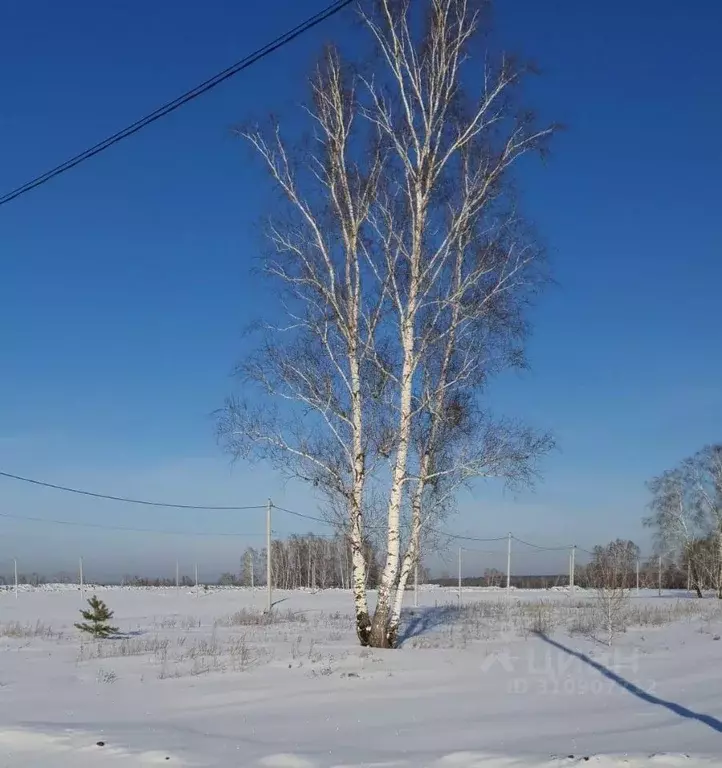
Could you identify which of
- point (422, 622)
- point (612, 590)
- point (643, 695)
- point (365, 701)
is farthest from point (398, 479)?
point (422, 622)

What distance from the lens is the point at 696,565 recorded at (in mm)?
50344

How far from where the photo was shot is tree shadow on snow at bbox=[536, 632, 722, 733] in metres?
7.45

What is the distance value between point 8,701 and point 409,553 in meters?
6.79

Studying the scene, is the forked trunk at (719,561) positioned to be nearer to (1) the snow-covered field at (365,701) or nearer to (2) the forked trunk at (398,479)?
(1) the snow-covered field at (365,701)

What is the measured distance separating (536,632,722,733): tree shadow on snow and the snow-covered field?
1.2 inches

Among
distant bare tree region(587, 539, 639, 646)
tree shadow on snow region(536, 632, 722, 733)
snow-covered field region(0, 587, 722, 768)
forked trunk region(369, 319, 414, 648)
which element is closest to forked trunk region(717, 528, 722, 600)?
distant bare tree region(587, 539, 639, 646)

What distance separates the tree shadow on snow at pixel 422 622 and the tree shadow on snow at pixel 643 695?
3.01 m

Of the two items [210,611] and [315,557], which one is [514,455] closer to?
[210,611]

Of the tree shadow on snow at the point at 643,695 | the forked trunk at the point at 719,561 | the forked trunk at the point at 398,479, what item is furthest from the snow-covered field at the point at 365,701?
the forked trunk at the point at 719,561

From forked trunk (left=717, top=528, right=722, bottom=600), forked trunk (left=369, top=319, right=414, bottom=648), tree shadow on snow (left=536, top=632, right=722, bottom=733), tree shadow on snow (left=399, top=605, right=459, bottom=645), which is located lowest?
forked trunk (left=717, top=528, right=722, bottom=600)

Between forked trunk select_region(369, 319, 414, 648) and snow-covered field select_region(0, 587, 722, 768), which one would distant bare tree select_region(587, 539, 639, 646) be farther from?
forked trunk select_region(369, 319, 414, 648)

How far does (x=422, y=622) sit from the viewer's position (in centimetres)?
1920

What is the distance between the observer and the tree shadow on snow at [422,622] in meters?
16.0

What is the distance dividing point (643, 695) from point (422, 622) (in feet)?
33.9
